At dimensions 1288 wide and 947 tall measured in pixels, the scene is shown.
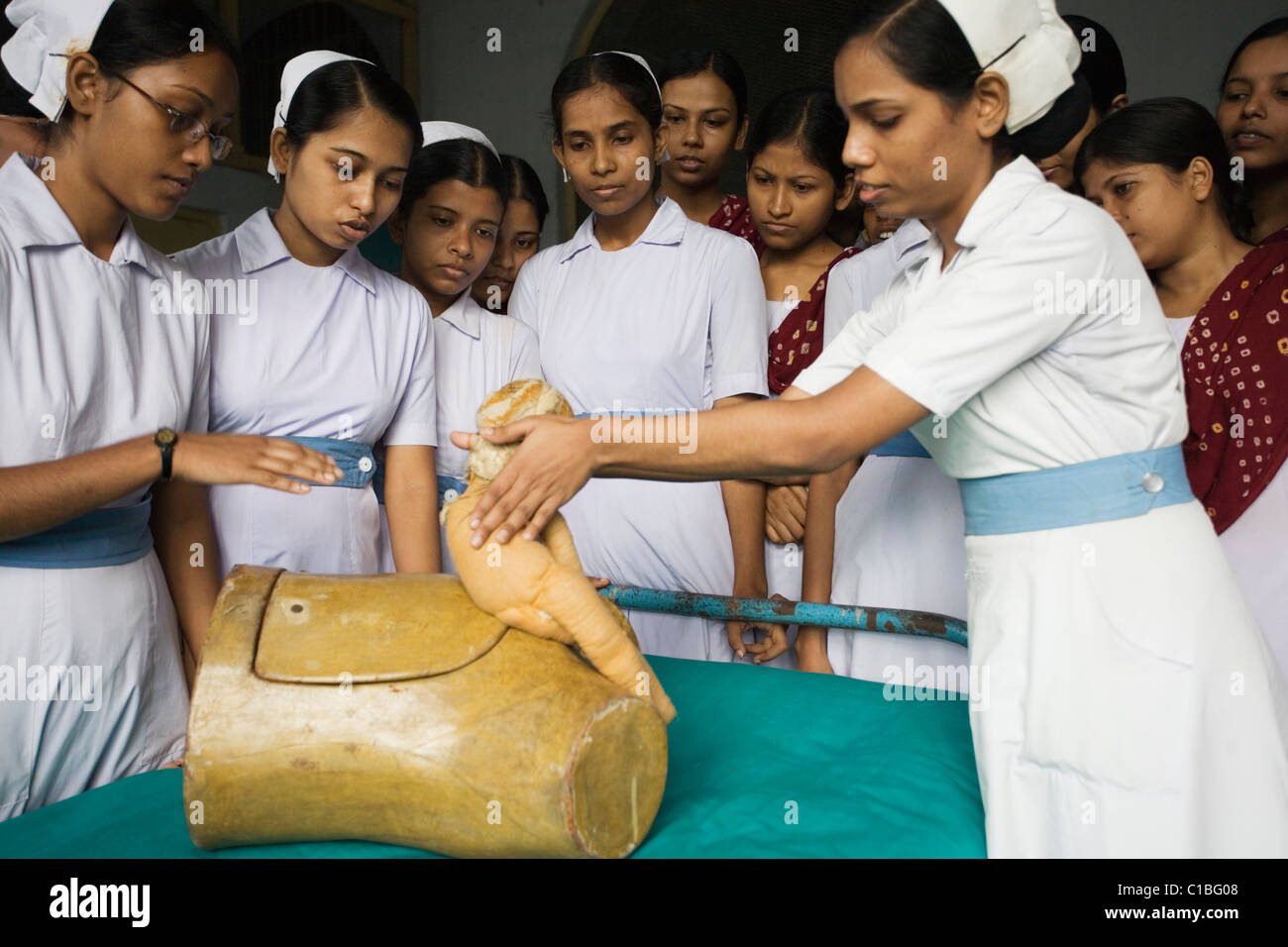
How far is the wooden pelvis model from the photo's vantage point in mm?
1423

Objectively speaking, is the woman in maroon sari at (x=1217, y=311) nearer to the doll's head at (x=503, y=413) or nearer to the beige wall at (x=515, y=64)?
the doll's head at (x=503, y=413)

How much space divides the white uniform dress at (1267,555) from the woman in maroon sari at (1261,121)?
26.4 inches

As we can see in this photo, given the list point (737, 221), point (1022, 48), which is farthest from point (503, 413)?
point (737, 221)

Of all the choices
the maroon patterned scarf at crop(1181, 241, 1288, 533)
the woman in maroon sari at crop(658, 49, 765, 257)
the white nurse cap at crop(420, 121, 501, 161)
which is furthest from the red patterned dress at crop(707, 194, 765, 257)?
the maroon patterned scarf at crop(1181, 241, 1288, 533)

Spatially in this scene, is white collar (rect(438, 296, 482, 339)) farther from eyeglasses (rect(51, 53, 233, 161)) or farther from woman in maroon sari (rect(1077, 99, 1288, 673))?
woman in maroon sari (rect(1077, 99, 1288, 673))

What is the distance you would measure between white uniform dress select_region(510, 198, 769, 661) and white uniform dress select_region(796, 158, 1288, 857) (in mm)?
1235

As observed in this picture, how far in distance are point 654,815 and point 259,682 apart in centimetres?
59

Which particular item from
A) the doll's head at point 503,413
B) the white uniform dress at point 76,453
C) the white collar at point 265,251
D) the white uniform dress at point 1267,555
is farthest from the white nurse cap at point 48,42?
the white uniform dress at point 1267,555

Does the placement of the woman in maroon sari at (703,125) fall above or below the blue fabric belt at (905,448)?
above

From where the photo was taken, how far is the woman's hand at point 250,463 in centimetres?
167

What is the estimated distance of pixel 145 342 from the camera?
6.47 feet

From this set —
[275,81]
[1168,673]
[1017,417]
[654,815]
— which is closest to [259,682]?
[654,815]

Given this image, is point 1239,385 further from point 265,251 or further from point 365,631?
point 265,251
